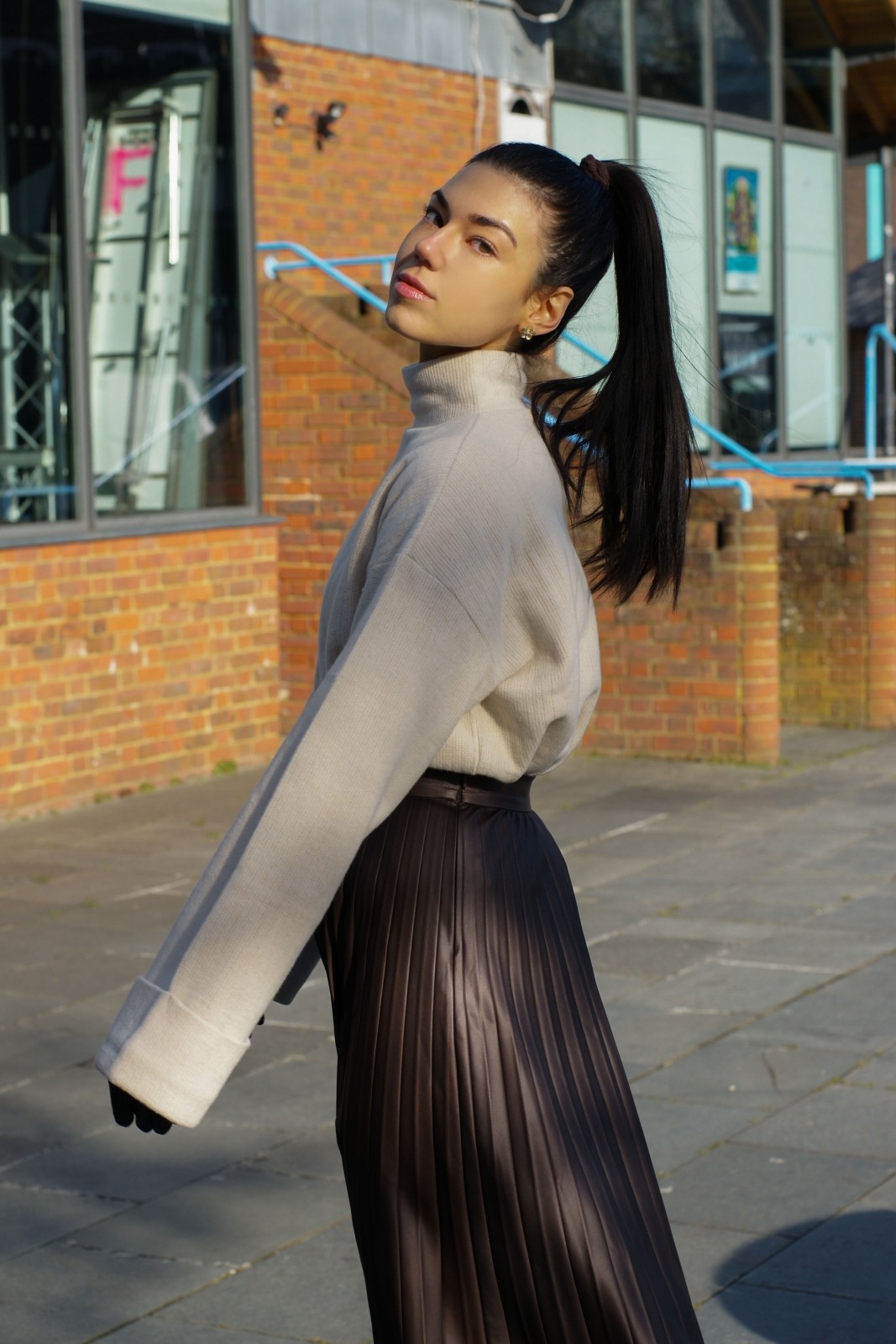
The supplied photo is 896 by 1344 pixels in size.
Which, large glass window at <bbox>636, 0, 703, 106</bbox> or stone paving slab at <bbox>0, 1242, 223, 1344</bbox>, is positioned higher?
large glass window at <bbox>636, 0, 703, 106</bbox>

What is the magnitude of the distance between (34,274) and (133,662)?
1.92 m

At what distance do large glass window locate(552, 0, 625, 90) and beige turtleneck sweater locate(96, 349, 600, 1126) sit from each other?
12.9m

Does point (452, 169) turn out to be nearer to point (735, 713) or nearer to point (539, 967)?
point (735, 713)

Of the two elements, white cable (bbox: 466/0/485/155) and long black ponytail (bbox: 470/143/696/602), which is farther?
white cable (bbox: 466/0/485/155)

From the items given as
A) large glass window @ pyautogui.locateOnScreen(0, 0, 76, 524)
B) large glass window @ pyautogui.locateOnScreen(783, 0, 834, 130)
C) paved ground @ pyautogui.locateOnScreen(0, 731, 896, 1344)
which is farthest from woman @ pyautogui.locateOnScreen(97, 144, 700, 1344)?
large glass window @ pyautogui.locateOnScreen(783, 0, 834, 130)

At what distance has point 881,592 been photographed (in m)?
11.6

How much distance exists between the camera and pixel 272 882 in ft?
7.08

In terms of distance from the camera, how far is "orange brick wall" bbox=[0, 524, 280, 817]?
9055 mm

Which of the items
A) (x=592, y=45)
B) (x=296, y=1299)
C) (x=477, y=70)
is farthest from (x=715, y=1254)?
(x=592, y=45)

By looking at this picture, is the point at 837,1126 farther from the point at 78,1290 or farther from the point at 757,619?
the point at 757,619

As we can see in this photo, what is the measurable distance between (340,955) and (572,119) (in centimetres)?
1305

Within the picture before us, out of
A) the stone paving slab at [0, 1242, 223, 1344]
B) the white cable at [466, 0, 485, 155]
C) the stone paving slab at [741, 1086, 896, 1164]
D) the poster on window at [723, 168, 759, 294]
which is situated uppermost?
the white cable at [466, 0, 485, 155]

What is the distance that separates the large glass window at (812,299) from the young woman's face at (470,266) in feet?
47.7

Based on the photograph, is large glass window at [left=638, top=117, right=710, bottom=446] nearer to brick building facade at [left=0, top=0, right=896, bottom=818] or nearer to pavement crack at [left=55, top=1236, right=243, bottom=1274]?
brick building facade at [left=0, top=0, right=896, bottom=818]
